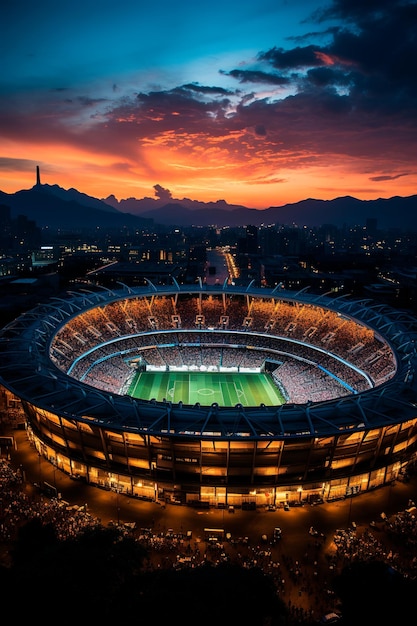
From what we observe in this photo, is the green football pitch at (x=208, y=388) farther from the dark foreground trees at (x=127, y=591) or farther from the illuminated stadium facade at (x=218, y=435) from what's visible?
the dark foreground trees at (x=127, y=591)

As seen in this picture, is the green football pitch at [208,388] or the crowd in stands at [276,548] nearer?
the crowd in stands at [276,548]

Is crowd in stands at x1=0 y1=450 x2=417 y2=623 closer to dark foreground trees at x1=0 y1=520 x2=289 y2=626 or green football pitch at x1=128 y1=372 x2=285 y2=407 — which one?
dark foreground trees at x1=0 y1=520 x2=289 y2=626

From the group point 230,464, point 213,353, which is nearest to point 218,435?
point 230,464

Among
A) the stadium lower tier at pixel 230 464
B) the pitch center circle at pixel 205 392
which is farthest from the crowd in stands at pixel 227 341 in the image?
the stadium lower tier at pixel 230 464

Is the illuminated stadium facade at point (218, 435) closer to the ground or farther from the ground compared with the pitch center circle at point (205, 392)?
farther from the ground

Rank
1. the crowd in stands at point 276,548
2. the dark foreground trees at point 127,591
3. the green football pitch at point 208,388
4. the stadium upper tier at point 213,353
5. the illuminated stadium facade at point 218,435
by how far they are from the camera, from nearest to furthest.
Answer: the dark foreground trees at point 127,591 → the crowd in stands at point 276,548 → the illuminated stadium facade at point 218,435 → the stadium upper tier at point 213,353 → the green football pitch at point 208,388

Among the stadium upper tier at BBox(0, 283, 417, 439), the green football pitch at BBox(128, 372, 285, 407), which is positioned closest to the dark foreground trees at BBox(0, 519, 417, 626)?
the stadium upper tier at BBox(0, 283, 417, 439)

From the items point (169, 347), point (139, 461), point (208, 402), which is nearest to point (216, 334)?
point (169, 347)
